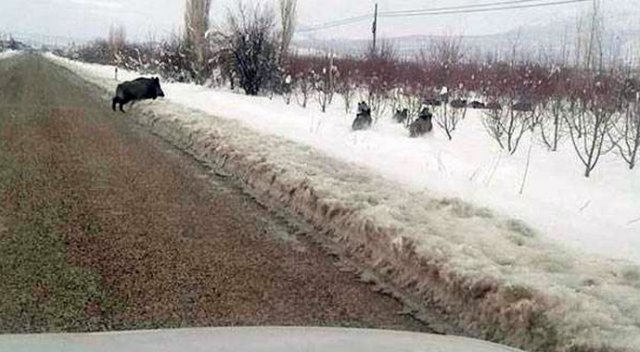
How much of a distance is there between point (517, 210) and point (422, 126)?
10.2 meters

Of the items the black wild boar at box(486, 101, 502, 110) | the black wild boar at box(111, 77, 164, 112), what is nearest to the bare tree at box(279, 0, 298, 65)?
the black wild boar at box(111, 77, 164, 112)

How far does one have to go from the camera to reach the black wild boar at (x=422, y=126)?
18.0 metres

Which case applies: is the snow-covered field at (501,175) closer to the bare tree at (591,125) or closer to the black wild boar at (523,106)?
the bare tree at (591,125)

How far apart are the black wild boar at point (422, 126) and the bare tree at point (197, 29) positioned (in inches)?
873

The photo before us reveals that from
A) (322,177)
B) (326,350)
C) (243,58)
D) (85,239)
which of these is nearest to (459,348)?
(326,350)

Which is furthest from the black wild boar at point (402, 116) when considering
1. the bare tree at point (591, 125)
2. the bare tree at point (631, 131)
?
the bare tree at point (631, 131)

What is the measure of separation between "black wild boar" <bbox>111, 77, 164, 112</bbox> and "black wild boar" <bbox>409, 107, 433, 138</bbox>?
33.5 ft

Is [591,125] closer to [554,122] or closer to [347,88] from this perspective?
[554,122]

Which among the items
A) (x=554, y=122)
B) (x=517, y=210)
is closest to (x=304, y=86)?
(x=554, y=122)

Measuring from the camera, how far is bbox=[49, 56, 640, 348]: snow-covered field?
4969 mm

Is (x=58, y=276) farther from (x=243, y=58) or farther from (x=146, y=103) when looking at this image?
(x=243, y=58)

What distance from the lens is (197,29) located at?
39688mm

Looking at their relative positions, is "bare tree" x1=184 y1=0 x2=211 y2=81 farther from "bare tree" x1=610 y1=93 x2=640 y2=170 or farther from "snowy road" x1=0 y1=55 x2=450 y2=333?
"snowy road" x1=0 y1=55 x2=450 y2=333

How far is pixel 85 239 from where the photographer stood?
656 centimetres
